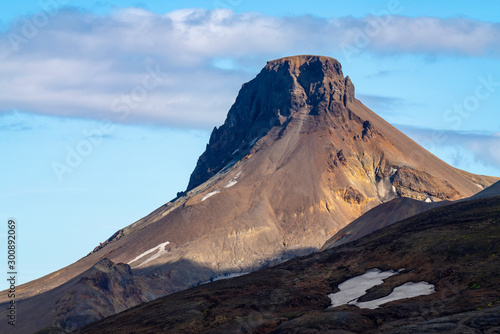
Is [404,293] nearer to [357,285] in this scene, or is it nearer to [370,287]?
[370,287]

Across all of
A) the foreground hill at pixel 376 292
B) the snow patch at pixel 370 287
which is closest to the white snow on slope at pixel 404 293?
the snow patch at pixel 370 287

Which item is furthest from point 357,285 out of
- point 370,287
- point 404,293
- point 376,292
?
point 404,293

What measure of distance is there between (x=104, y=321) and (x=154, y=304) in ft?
19.6

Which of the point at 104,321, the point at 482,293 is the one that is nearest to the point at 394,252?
the point at 482,293

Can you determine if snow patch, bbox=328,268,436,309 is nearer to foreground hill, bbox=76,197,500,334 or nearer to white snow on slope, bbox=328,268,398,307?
white snow on slope, bbox=328,268,398,307

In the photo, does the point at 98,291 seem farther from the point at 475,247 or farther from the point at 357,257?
the point at 475,247

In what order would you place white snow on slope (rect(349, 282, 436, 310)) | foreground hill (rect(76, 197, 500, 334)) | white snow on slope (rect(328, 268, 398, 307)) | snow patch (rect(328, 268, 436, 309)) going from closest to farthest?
foreground hill (rect(76, 197, 500, 334)) → white snow on slope (rect(349, 282, 436, 310)) → snow patch (rect(328, 268, 436, 309)) → white snow on slope (rect(328, 268, 398, 307))

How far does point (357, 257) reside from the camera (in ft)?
306

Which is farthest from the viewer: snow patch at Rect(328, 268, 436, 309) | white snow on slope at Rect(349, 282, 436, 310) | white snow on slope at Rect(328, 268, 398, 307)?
white snow on slope at Rect(328, 268, 398, 307)

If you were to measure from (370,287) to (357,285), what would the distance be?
310 cm

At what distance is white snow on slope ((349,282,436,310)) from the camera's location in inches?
2700

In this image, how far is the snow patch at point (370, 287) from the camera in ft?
228

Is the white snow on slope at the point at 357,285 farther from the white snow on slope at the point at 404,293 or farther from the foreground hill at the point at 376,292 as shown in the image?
the white snow on slope at the point at 404,293

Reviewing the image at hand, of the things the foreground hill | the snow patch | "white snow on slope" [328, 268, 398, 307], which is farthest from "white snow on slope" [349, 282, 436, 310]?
"white snow on slope" [328, 268, 398, 307]
